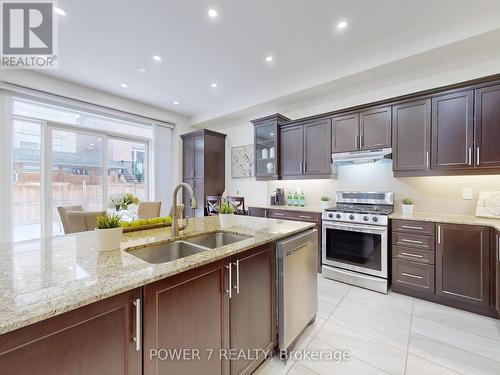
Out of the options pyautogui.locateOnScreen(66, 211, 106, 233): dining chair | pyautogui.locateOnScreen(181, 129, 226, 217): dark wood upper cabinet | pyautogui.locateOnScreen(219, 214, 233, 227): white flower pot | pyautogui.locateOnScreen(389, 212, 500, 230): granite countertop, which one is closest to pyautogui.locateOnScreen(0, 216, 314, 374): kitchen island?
pyautogui.locateOnScreen(219, 214, 233, 227): white flower pot

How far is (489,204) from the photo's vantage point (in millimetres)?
2500

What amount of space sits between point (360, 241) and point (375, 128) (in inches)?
60.9

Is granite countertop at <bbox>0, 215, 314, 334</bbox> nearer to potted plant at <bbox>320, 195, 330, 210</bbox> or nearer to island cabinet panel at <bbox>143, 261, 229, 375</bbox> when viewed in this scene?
island cabinet panel at <bbox>143, 261, 229, 375</bbox>

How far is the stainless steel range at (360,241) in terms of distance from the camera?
2730 mm

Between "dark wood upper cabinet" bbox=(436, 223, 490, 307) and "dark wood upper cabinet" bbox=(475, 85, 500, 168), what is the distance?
29.3 inches

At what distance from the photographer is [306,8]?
7.26 feet

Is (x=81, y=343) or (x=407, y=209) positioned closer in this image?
(x=81, y=343)

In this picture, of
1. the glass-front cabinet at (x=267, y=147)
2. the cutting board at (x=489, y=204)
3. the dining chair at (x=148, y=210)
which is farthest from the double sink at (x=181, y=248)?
the cutting board at (x=489, y=204)

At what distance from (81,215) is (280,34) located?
10.1ft

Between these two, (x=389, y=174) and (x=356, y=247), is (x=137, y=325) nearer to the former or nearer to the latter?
(x=356, y=247)

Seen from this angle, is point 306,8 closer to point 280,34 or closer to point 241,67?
point 280,34

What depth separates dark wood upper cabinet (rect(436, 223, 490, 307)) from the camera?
2203 mm

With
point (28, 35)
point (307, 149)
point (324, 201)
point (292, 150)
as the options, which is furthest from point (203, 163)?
point (28, 35)

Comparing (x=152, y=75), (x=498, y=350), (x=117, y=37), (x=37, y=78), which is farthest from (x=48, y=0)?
(x=498, y=350)
